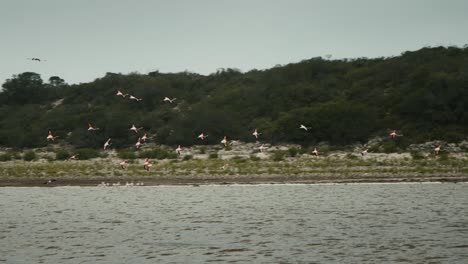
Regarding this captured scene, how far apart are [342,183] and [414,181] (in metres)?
3.81

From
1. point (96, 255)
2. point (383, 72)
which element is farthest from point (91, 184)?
point (383, 72)

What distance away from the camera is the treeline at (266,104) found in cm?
6012

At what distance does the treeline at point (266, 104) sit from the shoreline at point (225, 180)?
15.6 meters

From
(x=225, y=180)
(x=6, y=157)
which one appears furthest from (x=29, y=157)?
(x=225, y=180)

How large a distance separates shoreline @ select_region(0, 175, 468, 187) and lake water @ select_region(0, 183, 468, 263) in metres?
2.21

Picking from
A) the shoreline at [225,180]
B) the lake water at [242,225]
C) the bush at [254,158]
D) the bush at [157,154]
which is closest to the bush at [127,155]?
the bush at [157,154]

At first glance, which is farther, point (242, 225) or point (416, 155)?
point (416, 155)

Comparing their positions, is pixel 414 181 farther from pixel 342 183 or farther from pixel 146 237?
pixel 146 237

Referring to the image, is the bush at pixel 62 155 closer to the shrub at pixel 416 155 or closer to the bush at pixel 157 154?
the bush at pixel 157 154

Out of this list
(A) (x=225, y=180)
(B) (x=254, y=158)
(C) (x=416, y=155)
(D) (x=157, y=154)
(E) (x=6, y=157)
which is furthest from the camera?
(E) (x=6, y=157)

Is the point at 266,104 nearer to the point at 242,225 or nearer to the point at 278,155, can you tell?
the point at 278,155

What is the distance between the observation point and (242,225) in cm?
2434

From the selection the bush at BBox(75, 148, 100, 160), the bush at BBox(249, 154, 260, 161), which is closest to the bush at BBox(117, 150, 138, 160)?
the bush at BBox(75, 148, 100, 160)

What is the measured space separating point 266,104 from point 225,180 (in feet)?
114
